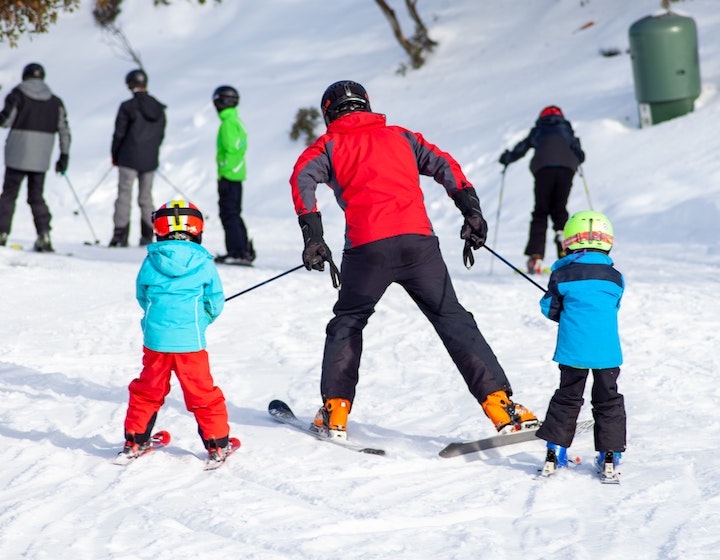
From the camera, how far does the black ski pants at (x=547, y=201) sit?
9281 mm

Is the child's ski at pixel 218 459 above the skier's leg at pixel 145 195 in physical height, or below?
below

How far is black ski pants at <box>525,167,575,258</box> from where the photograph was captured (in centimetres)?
928

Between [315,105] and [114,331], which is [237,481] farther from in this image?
[315,105]

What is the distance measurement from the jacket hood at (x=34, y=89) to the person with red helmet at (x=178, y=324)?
5.64 m

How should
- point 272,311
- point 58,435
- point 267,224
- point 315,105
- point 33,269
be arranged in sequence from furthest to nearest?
point 315,105 < point 267,224 < point 33,269 < point 272,311 < point 58,435

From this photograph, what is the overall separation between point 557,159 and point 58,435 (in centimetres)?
551

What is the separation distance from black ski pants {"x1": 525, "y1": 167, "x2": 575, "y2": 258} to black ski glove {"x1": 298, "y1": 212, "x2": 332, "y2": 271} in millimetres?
4799

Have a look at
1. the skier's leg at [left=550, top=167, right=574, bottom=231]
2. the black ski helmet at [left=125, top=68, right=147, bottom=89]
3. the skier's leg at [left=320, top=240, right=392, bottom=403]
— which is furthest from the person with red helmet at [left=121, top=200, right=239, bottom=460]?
the black ski helmet at [left=125, top=68, right=147, bottom=89]

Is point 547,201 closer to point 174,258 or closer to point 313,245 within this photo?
point 313,245

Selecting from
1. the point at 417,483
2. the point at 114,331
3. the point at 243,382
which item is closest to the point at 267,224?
the point at 114,331

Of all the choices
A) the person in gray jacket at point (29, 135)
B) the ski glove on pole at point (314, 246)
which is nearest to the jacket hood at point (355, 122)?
the ski glove on pole at point (314, 246)

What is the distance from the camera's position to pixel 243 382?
619 cm

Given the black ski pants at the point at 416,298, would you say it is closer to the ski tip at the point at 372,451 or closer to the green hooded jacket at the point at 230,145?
the ski tip at the point at 372,451

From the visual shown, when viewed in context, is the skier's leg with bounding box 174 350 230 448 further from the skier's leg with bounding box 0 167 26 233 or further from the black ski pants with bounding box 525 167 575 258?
the skier's leg with bounding box 0 167 26 233
